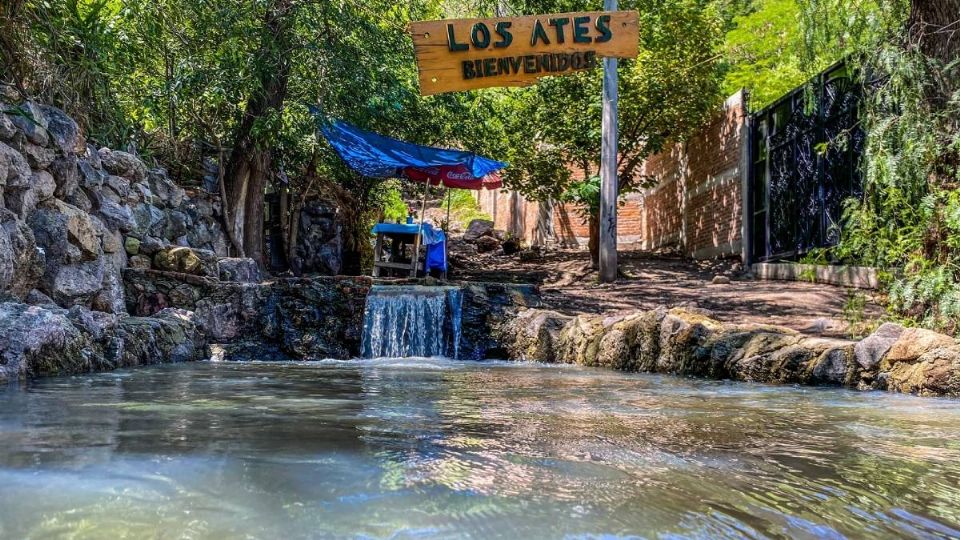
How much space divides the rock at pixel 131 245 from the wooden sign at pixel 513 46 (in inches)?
149

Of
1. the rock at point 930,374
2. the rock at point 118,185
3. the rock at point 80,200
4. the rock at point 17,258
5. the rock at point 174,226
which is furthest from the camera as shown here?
the rock at point 174,226

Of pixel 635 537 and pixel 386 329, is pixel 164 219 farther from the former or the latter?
pixel 635 537

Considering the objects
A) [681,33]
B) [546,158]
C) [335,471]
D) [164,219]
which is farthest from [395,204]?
[335,471]

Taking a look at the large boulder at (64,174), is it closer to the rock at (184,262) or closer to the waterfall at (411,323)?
the rock at (184,262)

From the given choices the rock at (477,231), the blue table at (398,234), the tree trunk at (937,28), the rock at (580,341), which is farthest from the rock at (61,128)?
the rock at (477,231)

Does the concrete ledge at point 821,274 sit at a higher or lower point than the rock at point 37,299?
higher

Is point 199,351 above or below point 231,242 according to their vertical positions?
below

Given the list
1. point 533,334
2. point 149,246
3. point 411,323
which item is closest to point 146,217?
point 149,246

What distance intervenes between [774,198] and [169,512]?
36.7 feet

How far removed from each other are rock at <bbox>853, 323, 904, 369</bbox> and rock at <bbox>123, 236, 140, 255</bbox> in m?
7.29

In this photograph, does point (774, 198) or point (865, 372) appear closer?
point (865, 372)

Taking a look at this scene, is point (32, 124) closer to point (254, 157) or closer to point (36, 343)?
point (36, 343)

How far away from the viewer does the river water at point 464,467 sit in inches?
62.1

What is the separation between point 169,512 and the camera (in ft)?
5.22
